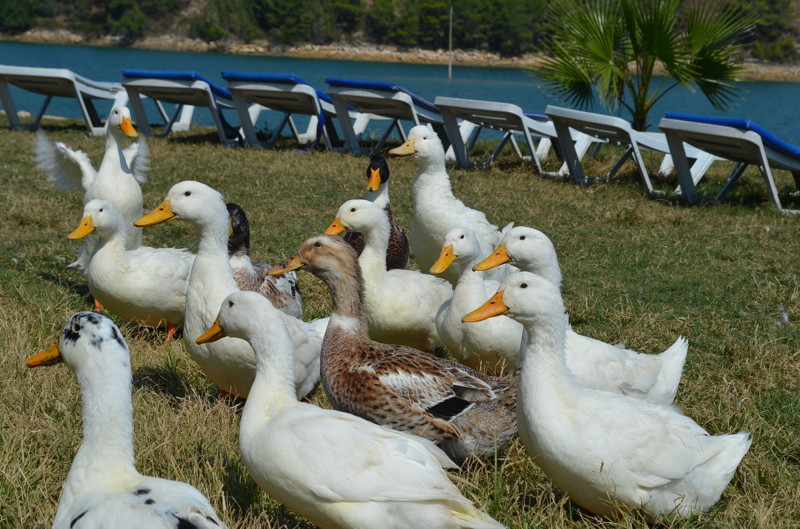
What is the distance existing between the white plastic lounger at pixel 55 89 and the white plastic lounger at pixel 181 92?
1.45 ft

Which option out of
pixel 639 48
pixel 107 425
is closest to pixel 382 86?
pixel 639 48

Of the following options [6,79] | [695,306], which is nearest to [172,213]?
[695,306]

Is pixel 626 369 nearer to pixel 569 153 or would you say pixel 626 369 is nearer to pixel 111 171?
pixel 111 171

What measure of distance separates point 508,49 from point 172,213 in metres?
53.1

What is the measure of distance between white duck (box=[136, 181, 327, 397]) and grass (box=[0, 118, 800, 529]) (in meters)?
0.15

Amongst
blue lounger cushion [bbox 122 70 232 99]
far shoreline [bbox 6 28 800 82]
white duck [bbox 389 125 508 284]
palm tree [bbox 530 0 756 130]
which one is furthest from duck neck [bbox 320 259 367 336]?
far shoreline [bbox 6 28 800 82]

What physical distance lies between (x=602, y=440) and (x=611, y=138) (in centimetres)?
826

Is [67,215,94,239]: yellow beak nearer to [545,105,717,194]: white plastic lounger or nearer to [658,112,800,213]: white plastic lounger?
[658,112,800,213]: white plastic lounger

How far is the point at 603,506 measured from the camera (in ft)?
9.71

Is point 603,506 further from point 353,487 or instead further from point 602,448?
point 353,487

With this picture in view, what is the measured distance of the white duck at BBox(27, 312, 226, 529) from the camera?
2299 mm

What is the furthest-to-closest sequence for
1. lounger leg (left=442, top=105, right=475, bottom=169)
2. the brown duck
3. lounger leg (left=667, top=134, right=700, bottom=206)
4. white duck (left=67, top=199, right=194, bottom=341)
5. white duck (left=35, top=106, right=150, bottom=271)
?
lounger leg (left=442, top=105, right=475, bottom=169) → lounger leg (left=667, top=134, right=700, bottom=206) → white duck (left=35, top=106, right=150, bottom=271) → white duck (left=67, top=199, right=194, bottom=341) → the brown duck

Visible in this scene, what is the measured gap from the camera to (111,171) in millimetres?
5895

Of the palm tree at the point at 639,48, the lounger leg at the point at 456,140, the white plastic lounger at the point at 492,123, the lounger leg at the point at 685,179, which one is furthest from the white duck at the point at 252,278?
the palm tree at the point at 639,48
